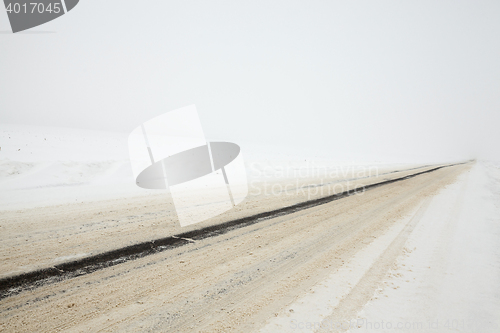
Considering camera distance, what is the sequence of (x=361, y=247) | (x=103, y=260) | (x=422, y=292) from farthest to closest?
1. (x=361, y=247)
2. (x=103, y=260)
3. (x=422, y=292)

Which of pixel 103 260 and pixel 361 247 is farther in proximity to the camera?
pixel 361 247

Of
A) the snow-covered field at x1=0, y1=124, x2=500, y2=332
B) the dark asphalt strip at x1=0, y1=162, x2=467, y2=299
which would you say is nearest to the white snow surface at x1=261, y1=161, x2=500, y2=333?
the snow-covered field at x1=0, y1=124, x2=500, y2=332

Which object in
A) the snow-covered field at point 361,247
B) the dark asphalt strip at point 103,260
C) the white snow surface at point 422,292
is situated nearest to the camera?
the white snow surface at point 422,292

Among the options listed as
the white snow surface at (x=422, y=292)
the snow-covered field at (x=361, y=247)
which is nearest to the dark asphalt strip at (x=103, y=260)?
the snow-covered field at (x=361, y=247)

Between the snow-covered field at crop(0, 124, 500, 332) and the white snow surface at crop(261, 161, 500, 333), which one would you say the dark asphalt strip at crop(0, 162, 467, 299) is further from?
the white snow surface at crop(261, 161, 500, 333)

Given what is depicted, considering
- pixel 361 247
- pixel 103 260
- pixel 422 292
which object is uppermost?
pixel 103 260

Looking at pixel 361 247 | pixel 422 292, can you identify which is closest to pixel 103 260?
pixel 361 247

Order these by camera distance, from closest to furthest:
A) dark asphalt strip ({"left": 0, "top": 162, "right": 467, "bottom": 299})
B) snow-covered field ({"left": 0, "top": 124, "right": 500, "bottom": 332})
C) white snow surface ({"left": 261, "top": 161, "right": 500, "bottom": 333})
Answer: white snow surface ({"left": 261, "top": 161, "right": 500, "bottom": 333}), snow-covered field ({"left": 0, "top": 124, "right": 500, "bottom": 332}), dark asphalt strip ({"left": 0, "top": 162, "right": 467, "bottom": 299})

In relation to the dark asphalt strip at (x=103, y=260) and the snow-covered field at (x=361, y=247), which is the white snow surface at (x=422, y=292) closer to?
the snow-covered field at (x=361, y=247)

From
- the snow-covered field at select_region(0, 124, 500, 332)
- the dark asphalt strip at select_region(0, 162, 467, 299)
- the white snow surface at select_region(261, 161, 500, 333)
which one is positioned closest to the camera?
Result: the white snow surface at select_region(261, 161, 500, 333)

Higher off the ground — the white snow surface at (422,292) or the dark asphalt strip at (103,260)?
the dark asphalt strip at (103,260)

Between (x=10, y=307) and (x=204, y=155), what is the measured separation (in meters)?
14.5

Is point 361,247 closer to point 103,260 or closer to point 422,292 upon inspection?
point 422,292

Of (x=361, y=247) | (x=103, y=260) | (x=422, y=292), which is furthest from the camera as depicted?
(x=361, y=247)
